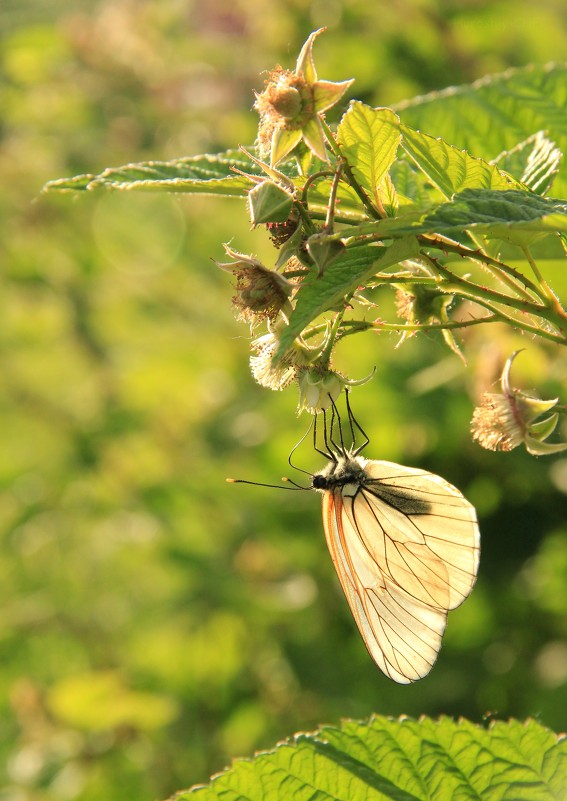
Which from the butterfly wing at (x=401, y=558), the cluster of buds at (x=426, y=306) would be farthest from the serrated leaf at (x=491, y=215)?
the butterfly wing at (x=401, y=558)

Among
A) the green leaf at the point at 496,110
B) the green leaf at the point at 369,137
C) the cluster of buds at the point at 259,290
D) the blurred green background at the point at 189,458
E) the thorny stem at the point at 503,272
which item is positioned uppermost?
the blurred green background at the point at 189,458

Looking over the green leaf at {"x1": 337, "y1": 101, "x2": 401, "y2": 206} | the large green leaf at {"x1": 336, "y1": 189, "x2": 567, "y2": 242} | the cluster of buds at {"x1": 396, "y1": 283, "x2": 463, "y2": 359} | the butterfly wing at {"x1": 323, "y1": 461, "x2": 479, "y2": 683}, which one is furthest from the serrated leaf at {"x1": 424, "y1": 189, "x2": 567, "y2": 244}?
the butterfly wing at {"x1": 323, "y1": 461, "x2": 479, "y2": 683}

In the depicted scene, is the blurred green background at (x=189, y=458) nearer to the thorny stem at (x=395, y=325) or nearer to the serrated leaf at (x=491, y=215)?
the thorny stem at (x=395, y=325)

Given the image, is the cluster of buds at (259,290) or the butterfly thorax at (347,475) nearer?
the cluster of buds at (259,290)

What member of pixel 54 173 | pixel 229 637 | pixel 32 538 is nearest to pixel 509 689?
pixel 229 637

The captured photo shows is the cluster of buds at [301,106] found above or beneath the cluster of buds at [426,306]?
above

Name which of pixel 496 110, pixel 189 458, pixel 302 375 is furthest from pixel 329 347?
pixel 189 458

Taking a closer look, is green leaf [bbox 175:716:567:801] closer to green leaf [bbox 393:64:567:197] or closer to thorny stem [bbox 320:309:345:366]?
thorny stem [bbox 320:309:345:366]

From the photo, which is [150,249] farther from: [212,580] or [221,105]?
[212,580]
